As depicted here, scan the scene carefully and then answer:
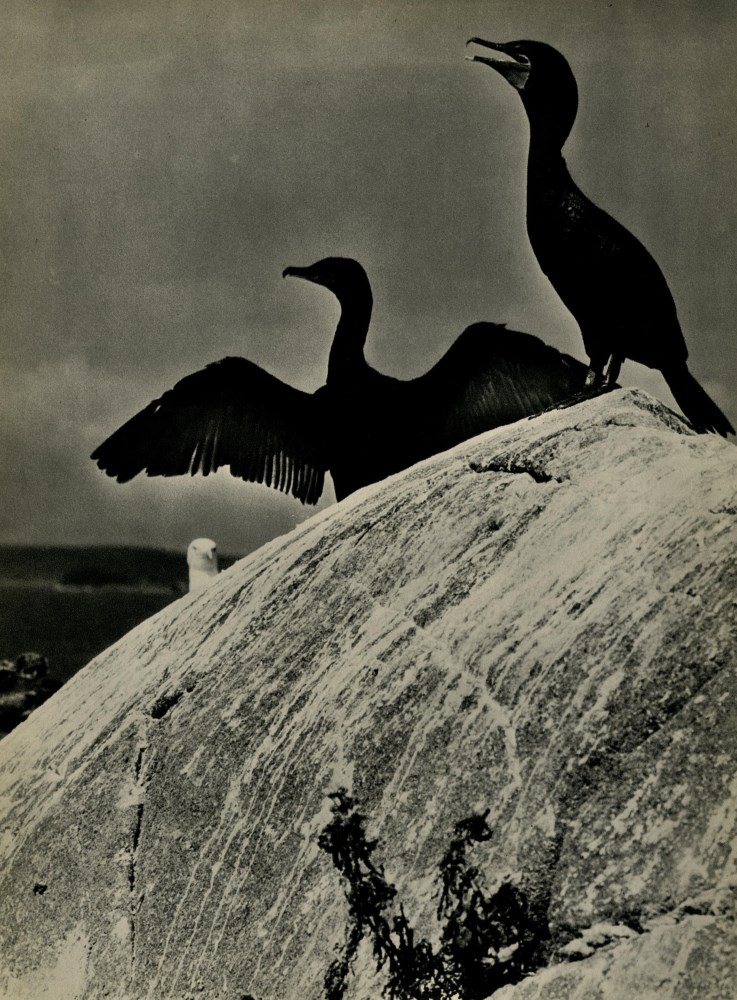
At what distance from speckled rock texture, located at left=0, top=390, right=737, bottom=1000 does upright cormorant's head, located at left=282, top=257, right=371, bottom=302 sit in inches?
50.8

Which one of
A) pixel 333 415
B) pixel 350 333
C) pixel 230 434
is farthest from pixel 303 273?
pixel 230 434

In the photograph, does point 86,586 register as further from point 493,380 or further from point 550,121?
point 550,121

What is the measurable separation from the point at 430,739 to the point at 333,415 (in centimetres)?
185

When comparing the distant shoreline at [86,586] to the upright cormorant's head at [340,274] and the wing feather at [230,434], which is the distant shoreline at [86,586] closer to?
the wing feather at [230,434]

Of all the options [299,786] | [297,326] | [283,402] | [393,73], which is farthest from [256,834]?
[393,73]

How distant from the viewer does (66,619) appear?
5.73 m

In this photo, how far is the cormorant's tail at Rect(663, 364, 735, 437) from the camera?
4672 millimetres

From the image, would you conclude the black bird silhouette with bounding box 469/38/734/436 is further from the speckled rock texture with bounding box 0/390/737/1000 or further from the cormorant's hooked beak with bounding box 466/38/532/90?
the speckled rock texture with bounding box 0/390/737/1000

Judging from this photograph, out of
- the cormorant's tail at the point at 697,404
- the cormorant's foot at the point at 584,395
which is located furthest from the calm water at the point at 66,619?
the cormorant's tail at the point at 697,404

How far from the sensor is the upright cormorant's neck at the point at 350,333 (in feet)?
17.3

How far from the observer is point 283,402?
524 centimetres

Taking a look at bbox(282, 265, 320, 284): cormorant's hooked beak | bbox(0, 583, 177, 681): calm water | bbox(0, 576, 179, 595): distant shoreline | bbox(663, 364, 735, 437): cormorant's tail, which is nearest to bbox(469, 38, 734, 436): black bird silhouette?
bbox(663, 364, 735, 437): cormorant's tail

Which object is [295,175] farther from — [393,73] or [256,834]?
[256,834]

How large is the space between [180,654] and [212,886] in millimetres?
883
